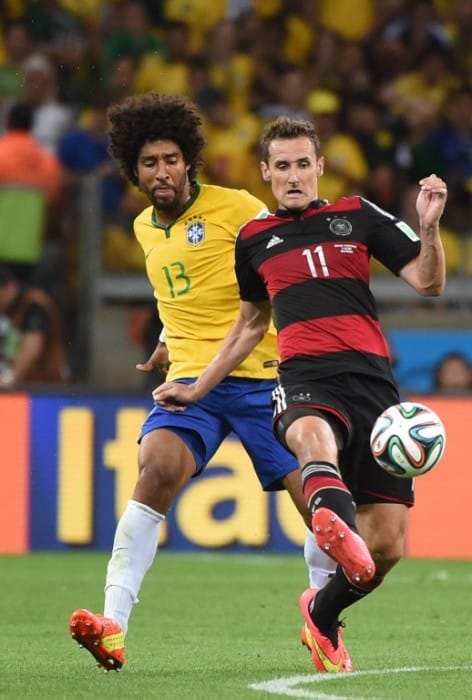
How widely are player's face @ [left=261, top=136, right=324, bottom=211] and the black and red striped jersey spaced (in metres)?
0.08

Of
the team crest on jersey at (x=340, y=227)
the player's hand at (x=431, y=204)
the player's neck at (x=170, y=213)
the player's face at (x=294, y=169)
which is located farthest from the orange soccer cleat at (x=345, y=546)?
the player's neck at (x=170, y=213)

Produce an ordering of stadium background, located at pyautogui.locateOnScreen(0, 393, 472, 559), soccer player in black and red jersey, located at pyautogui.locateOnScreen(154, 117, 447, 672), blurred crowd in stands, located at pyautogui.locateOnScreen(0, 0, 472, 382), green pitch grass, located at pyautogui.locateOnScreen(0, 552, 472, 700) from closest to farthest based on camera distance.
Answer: green pitch grass, located at pyautogui.locateOnScreen(0, 552, 472, 700) < soccer player in black and red jersey, located at pyautogui.locateOnScreen(154, 117, 447, 672) < stadium background, located at pyautogui.locateOnScreen(0, 393, 472, 559) < blurred crowd in stands, located at pyautogui.locateOnScreen(0, 0, 472, 382)

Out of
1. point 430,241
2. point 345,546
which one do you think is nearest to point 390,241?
point 430,241

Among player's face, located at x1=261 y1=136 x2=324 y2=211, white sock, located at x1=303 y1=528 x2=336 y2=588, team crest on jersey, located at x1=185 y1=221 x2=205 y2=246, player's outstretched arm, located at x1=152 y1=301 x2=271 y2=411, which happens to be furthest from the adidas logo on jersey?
white sock, located at x1=303 y1=528 x2=336 y2=588

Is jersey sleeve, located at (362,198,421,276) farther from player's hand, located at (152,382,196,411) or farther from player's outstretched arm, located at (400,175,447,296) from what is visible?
player's hand, located at (152,382,196,411)

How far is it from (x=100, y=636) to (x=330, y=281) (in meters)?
1.53

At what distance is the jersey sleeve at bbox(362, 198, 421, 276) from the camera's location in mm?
5969

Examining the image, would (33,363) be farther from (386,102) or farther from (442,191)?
(442,191)

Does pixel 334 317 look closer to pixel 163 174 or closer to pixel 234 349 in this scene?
pixel 234 349

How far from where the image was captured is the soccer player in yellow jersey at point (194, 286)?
6.60 metres

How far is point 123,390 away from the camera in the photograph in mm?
12180

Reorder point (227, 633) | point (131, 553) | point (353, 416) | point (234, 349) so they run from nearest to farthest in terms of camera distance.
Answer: point (353, 416), point (131, 553), point (234, 349), point (227, 633)

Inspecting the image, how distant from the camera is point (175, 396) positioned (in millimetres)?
6469

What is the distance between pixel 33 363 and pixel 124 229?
125 centimetres
